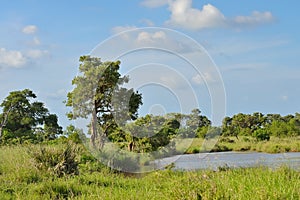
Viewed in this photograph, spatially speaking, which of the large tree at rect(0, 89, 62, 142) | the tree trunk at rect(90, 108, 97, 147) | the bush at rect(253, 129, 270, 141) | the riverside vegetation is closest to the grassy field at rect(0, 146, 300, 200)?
the riverside vegetation

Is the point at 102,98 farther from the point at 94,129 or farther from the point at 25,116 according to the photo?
the point at 25,116

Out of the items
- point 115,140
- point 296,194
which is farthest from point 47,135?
point 296,194

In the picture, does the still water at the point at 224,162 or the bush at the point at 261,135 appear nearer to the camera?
the still water at the point at 224,162

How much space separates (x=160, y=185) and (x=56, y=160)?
3065 mm

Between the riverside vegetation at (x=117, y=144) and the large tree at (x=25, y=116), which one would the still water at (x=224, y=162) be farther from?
the large tree at (x=25, y=116)

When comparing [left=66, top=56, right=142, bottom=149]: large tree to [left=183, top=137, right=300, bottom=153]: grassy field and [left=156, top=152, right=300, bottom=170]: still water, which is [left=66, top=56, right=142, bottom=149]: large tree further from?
[left=183, top=137, right=300, bottom=153]: grassy field

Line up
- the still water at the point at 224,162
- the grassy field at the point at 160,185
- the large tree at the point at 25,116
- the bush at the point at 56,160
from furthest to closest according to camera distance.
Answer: the large tree at the point at 25,116
the bush at the point at 56,160
the still water at the point at 224,162
the grassy field at the point at 160,185

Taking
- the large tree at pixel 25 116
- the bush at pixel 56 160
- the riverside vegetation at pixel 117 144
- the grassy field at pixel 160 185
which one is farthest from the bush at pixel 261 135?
the bush at pixel 56 160

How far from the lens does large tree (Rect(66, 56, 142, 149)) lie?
587 inches

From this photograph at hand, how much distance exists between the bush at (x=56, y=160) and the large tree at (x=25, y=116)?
37.8ft

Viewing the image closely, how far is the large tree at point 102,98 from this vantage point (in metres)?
14.9

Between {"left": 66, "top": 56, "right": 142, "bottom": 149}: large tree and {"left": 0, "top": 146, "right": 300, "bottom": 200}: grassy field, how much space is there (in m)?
3.16

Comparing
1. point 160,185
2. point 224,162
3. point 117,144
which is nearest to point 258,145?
point 117,144

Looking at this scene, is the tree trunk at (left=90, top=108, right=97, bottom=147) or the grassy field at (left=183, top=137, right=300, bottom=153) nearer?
the tree trunk at (left=90, top=108, right=97, bottom=147)
